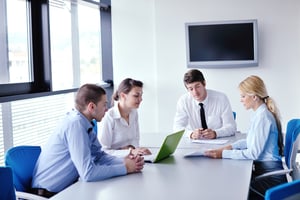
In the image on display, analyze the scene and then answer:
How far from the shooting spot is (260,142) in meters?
2.64

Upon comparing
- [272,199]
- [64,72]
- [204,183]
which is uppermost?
[64,72]

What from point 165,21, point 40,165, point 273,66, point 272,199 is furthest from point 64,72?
point 272,199

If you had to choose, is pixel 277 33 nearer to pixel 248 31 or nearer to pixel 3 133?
pixel 248 31

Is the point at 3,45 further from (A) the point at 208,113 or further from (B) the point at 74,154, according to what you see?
(A) the point at 208,113

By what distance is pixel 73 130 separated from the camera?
A: 227cm

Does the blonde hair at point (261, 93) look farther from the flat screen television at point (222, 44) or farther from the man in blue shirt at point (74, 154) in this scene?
the flat screen television at point (222, 44)

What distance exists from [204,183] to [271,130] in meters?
0.82

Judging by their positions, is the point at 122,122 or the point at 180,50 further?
the point at 180,50

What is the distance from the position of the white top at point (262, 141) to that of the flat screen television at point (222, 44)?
7.68ft

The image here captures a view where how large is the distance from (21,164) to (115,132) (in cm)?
87

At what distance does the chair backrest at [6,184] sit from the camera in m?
1.81

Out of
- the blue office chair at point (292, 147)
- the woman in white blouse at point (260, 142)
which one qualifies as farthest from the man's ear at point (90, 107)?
the blue office chair at point (292, 147)

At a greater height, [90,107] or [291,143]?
[90,107]

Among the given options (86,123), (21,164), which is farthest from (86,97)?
Result: (21,164)
